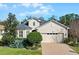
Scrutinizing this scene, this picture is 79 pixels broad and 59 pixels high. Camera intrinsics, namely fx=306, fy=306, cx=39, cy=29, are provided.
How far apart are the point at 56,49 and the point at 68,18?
151cm

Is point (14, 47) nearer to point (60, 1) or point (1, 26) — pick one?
point (1, 26)

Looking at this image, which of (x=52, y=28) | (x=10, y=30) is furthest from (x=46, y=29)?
(x=10, y=30)

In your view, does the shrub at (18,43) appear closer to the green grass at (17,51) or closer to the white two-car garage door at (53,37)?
the green grass at (17,51)

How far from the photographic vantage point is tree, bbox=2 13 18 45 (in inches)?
551

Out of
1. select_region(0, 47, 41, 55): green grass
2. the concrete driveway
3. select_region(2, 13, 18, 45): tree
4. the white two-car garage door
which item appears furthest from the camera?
the white two-car garage door

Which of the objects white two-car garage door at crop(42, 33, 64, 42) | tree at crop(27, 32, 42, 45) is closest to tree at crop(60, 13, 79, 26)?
white two-car garage door at crop(42, 33, 64, 42)

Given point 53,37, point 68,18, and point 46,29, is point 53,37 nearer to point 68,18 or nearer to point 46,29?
point 46,29

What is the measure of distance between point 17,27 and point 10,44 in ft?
2.89

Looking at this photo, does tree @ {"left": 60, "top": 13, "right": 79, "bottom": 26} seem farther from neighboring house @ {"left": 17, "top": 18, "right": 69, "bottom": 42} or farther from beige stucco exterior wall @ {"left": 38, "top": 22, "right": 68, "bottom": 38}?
beige stucco exterior wall @ {"left": 38, "top": 22, "right": 68, "bottom": 38}

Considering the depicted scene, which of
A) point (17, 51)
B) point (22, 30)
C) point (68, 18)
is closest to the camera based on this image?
point (68, 18)

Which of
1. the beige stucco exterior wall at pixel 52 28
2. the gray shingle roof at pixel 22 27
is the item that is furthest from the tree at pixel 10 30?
the beige stucco exterior wall at pixel 52 28

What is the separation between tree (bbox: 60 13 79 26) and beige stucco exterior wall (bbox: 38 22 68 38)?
316mm

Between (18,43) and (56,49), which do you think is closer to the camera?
(56,49)

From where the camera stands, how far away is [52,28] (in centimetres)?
1420
